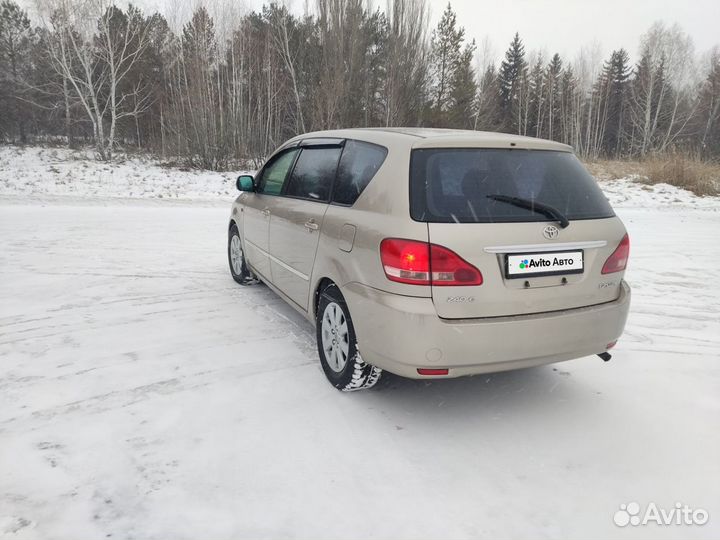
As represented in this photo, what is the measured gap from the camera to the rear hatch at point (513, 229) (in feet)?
8.08

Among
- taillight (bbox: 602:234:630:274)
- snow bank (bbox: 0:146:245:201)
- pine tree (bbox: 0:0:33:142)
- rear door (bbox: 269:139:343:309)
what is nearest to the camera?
taillight (bbox: 602:234:630:274)

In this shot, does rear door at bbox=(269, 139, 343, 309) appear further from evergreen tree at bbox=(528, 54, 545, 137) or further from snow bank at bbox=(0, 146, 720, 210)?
evergreen tree at bbox=(528, 54, 545, 137)

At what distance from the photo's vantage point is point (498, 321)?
2.48 metres

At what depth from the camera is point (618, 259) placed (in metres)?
2.87

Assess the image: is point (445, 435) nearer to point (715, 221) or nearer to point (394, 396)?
point (394, 396)

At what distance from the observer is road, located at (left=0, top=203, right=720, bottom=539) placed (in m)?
2.03

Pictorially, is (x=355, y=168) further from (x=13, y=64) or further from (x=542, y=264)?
(x=13, y=64)

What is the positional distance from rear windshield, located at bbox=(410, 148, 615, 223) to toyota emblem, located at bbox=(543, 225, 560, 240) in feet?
0.23

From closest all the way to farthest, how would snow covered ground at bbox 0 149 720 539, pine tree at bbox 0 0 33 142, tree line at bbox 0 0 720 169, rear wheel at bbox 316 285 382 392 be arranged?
snow covered ground at bbox 0 149 720 539
rear wheel at bbox 316 285 382 392
tree line at bbox 0 0 720 169
pine tree at bbox 0 0 33 142

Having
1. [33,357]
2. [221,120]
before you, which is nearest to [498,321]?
[33,357]

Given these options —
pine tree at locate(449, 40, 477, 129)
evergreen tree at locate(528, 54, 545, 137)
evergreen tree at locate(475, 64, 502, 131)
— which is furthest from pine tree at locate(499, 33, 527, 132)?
pine tree at locate(449, 40, 477, 129)

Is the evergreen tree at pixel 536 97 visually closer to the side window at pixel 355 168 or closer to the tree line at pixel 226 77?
the tree line at pixel 226 77

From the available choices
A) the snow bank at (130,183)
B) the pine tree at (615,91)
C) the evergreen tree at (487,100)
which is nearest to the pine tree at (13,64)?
the snow bank at (130,183)

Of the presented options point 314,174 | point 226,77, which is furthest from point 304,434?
point 226,77
